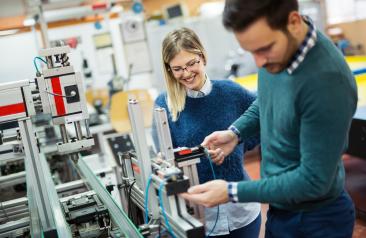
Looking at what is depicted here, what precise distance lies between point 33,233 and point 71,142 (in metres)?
0.46

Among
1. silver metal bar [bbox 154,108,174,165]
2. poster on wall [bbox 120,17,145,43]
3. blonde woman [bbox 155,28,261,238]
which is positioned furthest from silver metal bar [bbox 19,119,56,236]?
poster on wall [bbox 120,17,145,43]

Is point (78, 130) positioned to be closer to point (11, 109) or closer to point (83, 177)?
point (11, 109)

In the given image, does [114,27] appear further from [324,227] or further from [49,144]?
[324,227]

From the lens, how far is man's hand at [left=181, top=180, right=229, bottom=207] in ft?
3.84

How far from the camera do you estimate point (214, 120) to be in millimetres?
1777

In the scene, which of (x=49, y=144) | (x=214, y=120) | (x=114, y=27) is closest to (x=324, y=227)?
(x=214, y=120)

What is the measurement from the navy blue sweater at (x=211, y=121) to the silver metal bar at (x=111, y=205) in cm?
36

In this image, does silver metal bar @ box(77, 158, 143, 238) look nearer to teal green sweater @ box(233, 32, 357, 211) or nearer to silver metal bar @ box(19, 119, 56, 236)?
silver metal bar @ box(19, 119, 56, 236)

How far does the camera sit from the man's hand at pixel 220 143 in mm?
1529

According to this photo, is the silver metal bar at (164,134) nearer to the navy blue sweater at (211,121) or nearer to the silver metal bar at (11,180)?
the navy blue sweater at (211,121)

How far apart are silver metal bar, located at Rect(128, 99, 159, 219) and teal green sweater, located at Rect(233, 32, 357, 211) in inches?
14.0

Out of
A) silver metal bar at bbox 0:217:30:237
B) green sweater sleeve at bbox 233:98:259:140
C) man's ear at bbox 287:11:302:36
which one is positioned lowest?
silver metal bar at bbox 0:217:30:237

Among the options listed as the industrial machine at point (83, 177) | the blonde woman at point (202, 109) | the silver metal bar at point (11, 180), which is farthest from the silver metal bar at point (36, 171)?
the silver metal bar at point (11, 180)


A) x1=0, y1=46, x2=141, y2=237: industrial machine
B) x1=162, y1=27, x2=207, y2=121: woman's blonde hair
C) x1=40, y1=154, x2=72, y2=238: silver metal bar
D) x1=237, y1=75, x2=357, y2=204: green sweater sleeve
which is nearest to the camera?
x1=237, y1=75, x2=357, y2=204: green sweater sleeve
